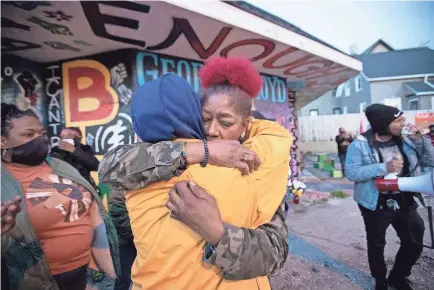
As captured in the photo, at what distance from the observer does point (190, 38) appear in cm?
403

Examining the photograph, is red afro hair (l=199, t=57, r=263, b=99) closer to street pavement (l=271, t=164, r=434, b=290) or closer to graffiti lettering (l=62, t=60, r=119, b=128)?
street pavement (l=271, t=164, r=434, b=290)

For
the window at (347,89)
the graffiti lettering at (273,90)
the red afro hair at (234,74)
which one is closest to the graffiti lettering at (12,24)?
the red afro hair at (234,74)

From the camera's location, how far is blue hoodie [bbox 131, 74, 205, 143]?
3.27 ft

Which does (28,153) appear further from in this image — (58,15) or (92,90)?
(92,90)

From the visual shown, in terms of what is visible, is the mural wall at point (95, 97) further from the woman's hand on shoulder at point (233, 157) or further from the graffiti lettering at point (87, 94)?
the woman's hand on shoulder at point (233, 157)

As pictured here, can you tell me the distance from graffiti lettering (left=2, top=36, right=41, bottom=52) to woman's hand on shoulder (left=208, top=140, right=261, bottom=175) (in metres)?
4.00

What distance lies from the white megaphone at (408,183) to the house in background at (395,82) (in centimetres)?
2204

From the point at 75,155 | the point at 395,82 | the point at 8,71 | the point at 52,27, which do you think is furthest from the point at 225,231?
the point at 395,82

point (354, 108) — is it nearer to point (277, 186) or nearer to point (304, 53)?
point (304, 53)

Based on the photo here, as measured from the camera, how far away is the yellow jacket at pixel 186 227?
0.92 m

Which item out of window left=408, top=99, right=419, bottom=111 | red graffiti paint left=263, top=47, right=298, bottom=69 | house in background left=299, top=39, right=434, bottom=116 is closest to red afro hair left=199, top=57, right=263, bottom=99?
red graffiti paint left=263, top=47, right=298, bottom=69

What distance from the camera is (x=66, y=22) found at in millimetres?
3225

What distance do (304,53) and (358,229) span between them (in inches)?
131

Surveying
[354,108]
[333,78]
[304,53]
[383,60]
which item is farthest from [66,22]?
[383,60]
